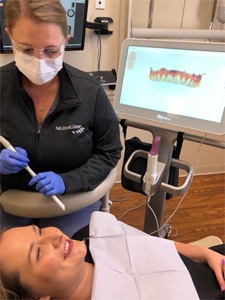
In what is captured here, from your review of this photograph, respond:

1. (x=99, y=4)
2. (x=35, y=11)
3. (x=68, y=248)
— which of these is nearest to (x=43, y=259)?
(x=68, y=248)

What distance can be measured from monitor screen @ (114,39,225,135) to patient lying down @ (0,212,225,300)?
0.46 metres

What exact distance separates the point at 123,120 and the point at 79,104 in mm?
249

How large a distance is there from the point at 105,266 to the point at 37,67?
2.38 ft

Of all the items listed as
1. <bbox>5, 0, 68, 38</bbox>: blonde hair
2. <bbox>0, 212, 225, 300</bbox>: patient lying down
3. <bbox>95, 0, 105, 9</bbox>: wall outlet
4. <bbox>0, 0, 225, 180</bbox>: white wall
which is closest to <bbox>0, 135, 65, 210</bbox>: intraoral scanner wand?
<bbox>0, 212, 225, 300</bbox>: patient lying down

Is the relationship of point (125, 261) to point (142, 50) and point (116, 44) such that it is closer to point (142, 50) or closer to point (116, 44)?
point (142, 50)

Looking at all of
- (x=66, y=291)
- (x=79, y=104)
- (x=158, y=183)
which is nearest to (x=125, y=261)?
(x=66, y=291)

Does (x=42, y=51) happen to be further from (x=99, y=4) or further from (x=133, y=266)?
(x=99, y=4)

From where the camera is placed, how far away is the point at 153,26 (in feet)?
6.84

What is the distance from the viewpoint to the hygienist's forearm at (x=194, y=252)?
1049mm

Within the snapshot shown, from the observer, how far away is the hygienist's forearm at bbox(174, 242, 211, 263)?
1.05 metres

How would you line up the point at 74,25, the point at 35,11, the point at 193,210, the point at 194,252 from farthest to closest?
the point at 193,210
the point at 74,25
the point at 194,252
the point at 35,11

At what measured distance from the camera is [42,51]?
1056 millimetres

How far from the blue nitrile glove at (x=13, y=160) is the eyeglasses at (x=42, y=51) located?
0.34 m

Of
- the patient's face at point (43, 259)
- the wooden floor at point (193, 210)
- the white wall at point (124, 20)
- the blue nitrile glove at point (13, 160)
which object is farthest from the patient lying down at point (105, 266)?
the white wall at point (124, 20)
